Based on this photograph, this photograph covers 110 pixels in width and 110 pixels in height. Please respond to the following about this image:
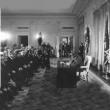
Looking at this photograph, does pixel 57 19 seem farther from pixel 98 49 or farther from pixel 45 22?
pixel 98 49

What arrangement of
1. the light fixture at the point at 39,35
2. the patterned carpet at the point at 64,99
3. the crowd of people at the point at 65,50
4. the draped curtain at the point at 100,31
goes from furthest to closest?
the light fixture at the point at 39,35
the crowd of people at the point at 65,50
the draped curtain at the point at 100,31
the patterned carpet at the point at 64,99

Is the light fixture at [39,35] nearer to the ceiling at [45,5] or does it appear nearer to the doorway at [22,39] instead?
the doorway at [22,39]

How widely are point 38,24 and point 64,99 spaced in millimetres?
13271

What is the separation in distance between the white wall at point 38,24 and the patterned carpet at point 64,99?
1161cm

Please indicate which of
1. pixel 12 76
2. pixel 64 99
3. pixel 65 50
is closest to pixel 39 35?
pixel 65 50

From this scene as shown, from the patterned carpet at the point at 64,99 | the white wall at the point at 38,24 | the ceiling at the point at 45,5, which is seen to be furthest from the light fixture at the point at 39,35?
the patterned carpet at the point at 64,99

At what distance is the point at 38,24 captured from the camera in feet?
58.5

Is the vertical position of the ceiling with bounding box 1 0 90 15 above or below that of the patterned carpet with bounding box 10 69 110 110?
above

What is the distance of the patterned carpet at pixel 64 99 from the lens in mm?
4527

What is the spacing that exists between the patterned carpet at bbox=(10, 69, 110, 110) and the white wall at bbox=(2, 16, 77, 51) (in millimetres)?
11608

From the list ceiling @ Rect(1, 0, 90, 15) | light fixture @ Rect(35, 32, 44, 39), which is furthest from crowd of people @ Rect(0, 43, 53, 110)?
light fixture @ Rect(35, 32, 44, 39)

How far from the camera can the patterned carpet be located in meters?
4.53

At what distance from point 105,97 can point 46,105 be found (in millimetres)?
1598

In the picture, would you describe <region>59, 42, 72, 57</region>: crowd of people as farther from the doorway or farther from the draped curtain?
the draped curtain
